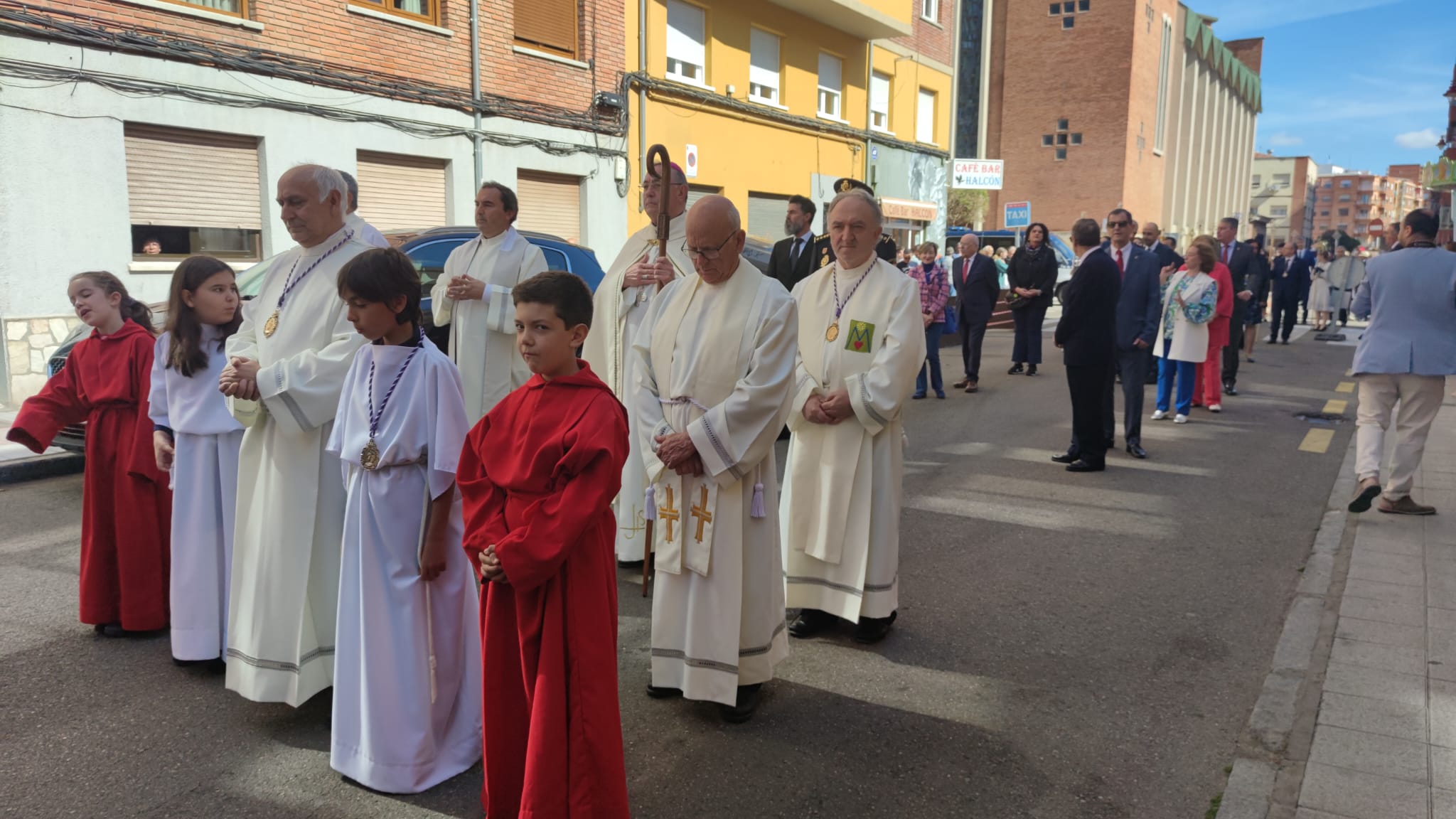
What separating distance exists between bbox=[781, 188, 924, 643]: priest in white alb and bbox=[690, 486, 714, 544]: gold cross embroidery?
88 cm

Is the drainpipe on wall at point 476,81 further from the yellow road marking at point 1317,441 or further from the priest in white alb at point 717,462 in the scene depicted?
the priest in white alb at point 717,462

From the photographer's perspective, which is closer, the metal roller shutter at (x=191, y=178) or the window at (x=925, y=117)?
the metal roller shutter at (x=191, y=178)

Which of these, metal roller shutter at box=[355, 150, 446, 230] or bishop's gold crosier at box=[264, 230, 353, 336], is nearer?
bishop's gold crosier at box=[264, 230, 353, 336]

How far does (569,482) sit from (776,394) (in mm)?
1153

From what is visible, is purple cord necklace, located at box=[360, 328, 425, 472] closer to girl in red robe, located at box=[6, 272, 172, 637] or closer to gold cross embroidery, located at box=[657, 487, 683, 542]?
gold cross embroidery, located at box=[657, 487, 683, 542]

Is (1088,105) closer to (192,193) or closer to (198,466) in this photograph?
(192,193)

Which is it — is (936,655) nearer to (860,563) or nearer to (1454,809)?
(860,563)

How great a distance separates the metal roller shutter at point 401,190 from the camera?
1399 cm

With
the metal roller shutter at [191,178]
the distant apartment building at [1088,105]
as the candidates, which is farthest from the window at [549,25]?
the distant apartment building at [1088,105]

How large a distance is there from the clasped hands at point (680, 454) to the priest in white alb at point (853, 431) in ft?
2.86

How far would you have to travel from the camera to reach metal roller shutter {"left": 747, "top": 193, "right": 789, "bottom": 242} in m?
21.3

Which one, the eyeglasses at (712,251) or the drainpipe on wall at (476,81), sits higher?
the drainpipe on wall at (476,81)

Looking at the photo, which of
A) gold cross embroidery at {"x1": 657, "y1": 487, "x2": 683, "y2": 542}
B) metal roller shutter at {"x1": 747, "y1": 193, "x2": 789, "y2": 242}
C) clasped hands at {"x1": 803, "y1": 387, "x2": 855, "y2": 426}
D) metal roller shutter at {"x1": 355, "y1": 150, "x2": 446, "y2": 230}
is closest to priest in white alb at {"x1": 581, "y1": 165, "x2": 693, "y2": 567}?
clasped hands at {"x1": 803, "y1": 387, "x2": 855, "y2": 426}

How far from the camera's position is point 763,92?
2128 centimetres
